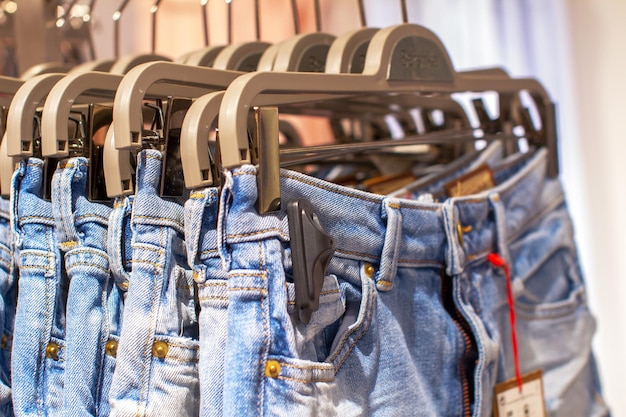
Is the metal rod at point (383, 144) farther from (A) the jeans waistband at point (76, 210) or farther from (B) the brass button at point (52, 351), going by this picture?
(B) the brass button at point (52, 351)

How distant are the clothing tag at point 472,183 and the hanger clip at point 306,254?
1.26 feet

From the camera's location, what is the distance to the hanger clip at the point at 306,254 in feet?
1.91

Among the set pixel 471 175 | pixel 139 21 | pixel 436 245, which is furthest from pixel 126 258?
pixel 139 21

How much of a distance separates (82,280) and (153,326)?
0.10 m

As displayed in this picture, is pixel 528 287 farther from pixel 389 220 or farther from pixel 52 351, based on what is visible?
pixel 52 351

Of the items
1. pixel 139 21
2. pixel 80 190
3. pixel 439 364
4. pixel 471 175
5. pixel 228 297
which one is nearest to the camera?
pixel 228 297

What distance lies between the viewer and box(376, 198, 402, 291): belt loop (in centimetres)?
69

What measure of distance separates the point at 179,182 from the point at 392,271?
9.5 inches

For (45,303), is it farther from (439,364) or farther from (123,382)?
(439,364)

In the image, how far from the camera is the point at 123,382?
0.59m

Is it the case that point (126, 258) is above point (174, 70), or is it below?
below

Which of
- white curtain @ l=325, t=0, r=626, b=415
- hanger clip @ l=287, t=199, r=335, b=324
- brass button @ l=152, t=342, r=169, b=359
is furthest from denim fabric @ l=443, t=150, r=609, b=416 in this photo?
white curtain @ l=325, t=0, r=626, b=415

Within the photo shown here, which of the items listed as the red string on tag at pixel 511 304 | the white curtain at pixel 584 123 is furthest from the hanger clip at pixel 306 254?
the white curtain at pixel 584 123

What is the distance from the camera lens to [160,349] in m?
0.60
